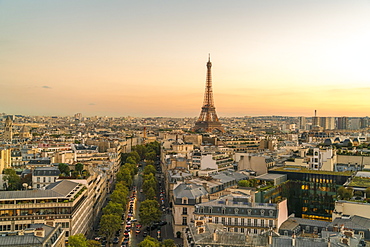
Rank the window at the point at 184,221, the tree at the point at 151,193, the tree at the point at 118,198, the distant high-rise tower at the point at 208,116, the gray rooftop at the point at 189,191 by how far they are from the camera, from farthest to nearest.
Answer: the distant high-rise tower at the point at 208,116 → the tree at the point at 151,193 → the tree at the point at 118,198 → the gray rooftop at the point at 189,191 → the window at the point at 184,221

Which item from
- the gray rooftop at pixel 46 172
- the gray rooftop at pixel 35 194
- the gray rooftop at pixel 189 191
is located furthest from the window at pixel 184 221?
the gray rooftop at pixel 46 172

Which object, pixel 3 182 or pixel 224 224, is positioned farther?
pixel 3 182

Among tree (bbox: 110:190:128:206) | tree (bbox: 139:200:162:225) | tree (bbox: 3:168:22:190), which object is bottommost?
tree (bbox: 139:200:162:225)

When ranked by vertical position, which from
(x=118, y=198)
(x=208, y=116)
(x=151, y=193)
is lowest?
(x=151, y=193)

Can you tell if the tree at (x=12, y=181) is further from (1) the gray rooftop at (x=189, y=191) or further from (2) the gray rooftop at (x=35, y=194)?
(1) the gray rooftop at (x=189, y=191)

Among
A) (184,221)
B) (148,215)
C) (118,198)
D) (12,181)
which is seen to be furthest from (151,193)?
(12,181)

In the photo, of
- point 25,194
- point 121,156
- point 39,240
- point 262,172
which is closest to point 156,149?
point 121,156

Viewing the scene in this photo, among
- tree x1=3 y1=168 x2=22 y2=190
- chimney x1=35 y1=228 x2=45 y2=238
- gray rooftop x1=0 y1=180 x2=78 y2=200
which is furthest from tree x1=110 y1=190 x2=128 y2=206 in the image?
chimney x1=35 y1=228 x2=45 y2=238

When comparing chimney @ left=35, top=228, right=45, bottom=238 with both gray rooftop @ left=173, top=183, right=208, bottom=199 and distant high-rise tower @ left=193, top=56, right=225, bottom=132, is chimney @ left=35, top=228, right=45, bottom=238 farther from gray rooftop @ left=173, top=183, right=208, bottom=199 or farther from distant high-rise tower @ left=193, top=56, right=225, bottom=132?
distant high-rise tower @ left=193, top=56, right=225, bottom=132

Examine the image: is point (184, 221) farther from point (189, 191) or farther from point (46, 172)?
point (46, 172)

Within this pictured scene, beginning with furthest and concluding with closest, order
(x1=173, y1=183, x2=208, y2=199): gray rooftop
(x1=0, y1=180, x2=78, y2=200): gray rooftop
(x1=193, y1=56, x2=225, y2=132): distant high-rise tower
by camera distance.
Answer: (x1=193, y1=56, x2=225, y2=132): distant high-rise tower → (x1=173, y1=183, x2=208, y2=199): gray rooftop → (x1=0, y1=180, x2=78, y2=200): gray rooftop

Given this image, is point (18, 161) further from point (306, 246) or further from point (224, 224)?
point (306, 246)
